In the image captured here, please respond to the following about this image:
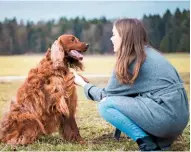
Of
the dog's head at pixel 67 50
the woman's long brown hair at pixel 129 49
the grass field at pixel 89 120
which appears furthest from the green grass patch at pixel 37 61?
the woman's long brown hair at pixel 129 49

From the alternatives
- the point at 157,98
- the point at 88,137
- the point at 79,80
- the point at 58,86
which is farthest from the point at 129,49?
the point at 88,137

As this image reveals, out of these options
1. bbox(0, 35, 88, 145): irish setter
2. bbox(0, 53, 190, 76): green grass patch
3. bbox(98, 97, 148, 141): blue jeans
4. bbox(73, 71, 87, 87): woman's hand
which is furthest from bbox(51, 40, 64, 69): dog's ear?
bbox(98, 97, 148, 141): blue jeans

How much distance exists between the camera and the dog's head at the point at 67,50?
3.24 meters

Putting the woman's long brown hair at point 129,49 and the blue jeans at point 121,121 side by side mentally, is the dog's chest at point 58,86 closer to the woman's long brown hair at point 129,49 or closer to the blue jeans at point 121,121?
the blue jeans at point 121,121

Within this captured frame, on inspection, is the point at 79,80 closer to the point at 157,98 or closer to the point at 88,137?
the point at 88,137

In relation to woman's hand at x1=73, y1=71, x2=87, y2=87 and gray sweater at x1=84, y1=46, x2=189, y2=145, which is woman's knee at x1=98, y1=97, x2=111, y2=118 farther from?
woman's hand at x1=73, y1=71, x2=87, y2=87

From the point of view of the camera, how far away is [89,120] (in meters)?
3.82

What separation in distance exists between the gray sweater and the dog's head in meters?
0.46

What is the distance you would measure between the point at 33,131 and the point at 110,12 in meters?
1.43

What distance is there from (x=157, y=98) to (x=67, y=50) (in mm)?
846

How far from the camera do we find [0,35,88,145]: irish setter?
3.22 meters

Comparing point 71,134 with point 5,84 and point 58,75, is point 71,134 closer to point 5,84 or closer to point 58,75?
point 58,75

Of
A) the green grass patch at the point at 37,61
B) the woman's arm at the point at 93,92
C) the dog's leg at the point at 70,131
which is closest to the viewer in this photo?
the woman's arm at the point at 93,92

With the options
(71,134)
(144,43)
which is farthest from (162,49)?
(71,134)
